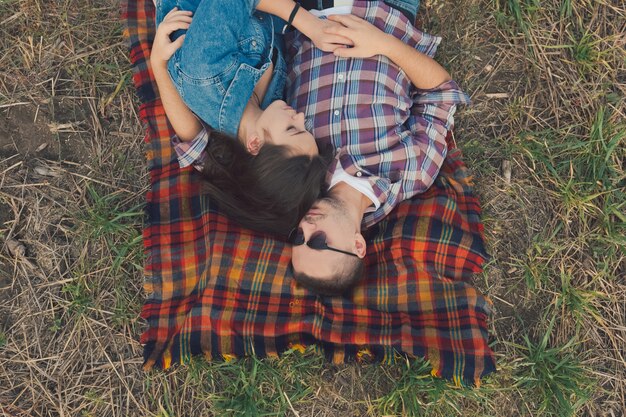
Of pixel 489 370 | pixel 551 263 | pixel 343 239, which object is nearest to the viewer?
pixel 343 239

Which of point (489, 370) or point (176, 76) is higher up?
point (176, 76)

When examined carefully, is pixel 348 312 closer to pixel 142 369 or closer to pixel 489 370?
pixel 489 370

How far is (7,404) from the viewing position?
3.40m

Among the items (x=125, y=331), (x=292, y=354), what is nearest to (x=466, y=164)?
(x=292, y=354)

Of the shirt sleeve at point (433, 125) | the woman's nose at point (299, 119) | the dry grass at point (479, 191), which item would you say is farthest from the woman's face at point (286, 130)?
the dry grass at point (479, 191)

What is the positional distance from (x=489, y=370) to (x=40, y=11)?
13.4 feet

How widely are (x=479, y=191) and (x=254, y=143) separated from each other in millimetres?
1741

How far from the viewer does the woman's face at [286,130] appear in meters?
3.01

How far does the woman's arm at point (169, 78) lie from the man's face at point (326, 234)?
1040mm

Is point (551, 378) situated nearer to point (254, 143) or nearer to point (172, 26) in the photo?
point (254, 143)

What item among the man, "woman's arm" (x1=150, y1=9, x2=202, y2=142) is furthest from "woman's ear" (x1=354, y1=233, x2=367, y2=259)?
"woman's arm" (x1=150, y1=9, x2=202, y2=142)

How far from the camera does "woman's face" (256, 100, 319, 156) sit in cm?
301

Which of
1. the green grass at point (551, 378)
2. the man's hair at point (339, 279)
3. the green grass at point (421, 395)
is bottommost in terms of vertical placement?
the green grass at point (421, 395)

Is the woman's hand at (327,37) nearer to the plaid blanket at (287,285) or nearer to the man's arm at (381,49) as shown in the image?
the man's arm at (381,49)
